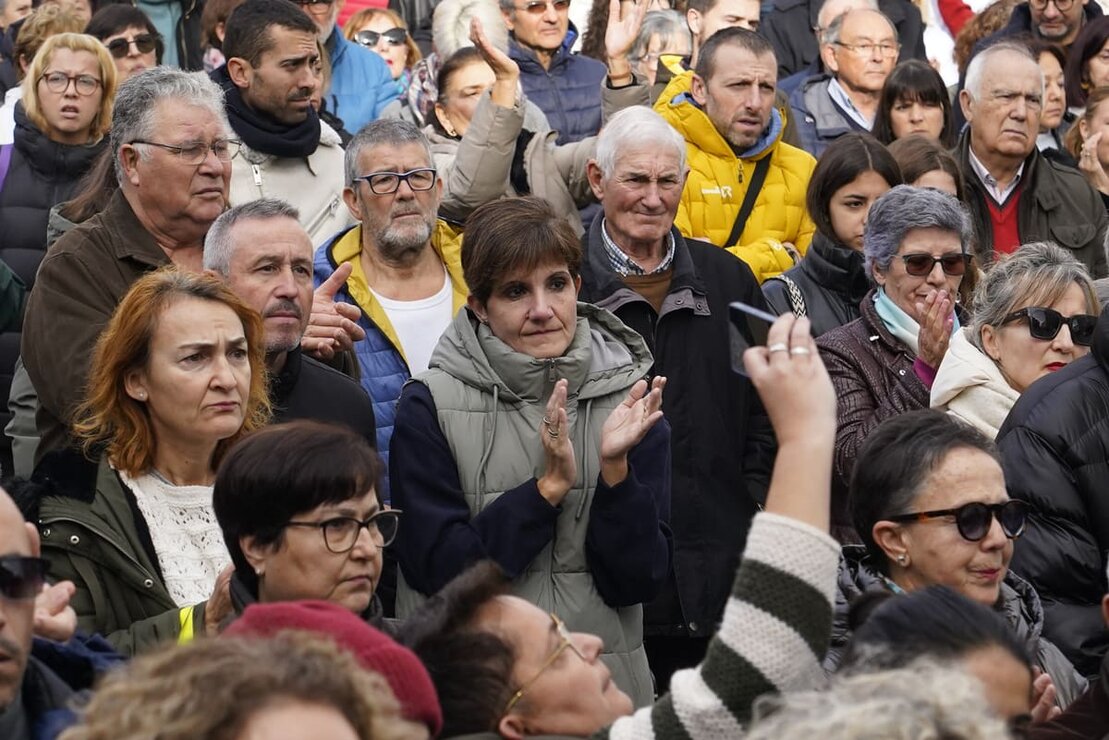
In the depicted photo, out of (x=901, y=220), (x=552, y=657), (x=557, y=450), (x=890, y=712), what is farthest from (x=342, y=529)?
(x=901, y=220)

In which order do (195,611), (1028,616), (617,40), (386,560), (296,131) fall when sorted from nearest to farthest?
1. (195,611)
2. (1028,616)
3. (386,560)
4. (296,131)
5. (617,40)

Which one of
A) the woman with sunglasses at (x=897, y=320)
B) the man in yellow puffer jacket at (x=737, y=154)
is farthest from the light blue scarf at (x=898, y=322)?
the man in yellow puffer jacket at (x=737, y=154)

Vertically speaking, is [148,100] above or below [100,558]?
above

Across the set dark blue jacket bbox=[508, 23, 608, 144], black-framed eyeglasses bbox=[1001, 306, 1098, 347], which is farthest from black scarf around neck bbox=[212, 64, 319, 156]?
black-framed eyeglasses bbox=[1001, 306, 1098, 347]

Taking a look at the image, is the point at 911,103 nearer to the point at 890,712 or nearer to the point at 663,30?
the point at 663,30

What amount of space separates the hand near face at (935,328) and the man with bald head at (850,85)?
351 cm

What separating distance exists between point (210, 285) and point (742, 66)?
366 centimetres

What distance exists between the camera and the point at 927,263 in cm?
667

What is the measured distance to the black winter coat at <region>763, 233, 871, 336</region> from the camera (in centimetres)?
705

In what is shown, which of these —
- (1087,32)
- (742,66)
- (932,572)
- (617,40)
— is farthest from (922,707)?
(1087,32)

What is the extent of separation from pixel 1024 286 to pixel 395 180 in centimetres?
226

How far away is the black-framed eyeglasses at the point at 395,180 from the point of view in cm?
673

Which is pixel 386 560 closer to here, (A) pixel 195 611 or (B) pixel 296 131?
(A) pixel 195 611

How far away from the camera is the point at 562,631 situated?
11.5 feet
